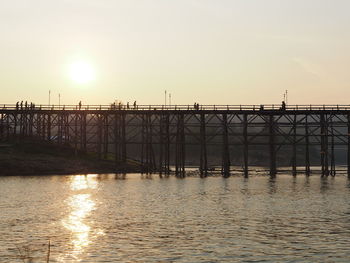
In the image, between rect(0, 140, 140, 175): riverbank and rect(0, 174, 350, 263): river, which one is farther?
rect(0, 140, 140, 175): riverbank

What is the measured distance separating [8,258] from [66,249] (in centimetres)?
283

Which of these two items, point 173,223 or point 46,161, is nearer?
point 173,223

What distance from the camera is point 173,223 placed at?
109ft

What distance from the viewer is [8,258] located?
76.3 ft

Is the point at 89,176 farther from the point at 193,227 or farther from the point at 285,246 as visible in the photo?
the point at 285,246

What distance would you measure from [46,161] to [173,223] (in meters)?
45.6

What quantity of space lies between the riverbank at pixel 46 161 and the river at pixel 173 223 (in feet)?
52.8

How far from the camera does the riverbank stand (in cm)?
7275

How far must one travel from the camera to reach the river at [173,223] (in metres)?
24.5

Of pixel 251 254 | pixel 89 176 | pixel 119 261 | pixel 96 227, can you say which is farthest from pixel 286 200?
pixel 89 176

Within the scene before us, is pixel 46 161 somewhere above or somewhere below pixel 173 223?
above

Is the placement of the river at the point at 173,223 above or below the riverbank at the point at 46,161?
below

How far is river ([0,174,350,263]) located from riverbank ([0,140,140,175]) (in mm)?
16087

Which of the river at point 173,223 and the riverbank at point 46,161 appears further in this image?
the riverbank at point 46,161
